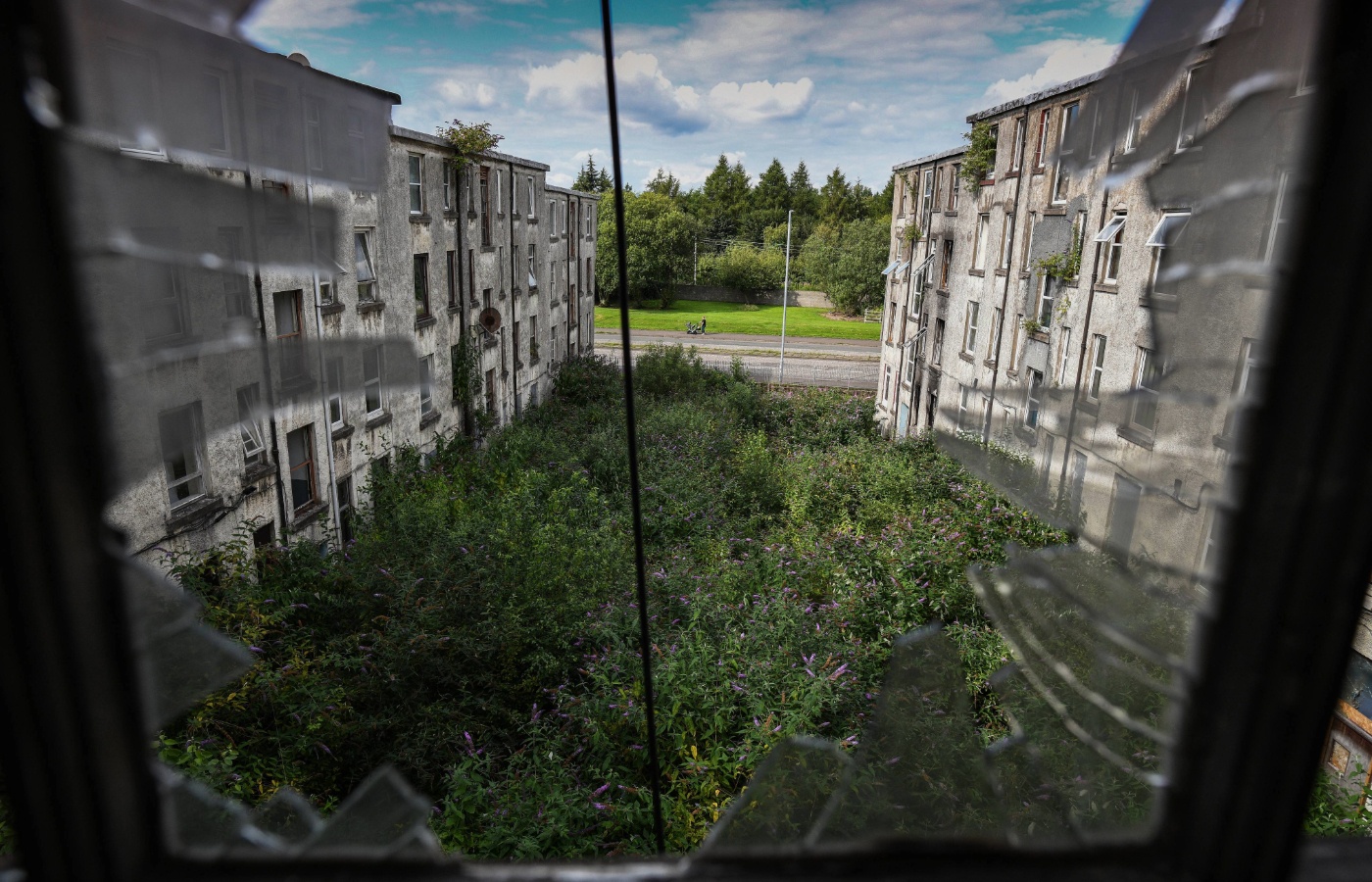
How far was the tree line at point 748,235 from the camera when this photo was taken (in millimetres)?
35906

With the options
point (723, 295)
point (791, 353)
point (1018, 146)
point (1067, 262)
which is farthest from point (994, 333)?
point (723, 295)

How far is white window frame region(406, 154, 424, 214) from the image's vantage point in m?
11.4

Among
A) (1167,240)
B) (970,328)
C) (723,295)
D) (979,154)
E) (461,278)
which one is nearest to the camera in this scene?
(1167,240)

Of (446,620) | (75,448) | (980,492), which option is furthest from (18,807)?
(980,492)

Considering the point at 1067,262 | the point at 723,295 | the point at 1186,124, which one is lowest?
the point at 723,295

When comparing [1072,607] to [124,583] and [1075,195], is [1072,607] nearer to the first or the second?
[124,583]

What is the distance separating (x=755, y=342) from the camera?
1391 inches

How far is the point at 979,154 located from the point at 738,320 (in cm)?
2594

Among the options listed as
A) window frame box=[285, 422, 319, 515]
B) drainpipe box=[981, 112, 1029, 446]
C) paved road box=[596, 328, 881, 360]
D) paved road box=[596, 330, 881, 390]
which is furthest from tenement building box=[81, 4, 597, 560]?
paved road box=[596, 328, 881, 360]

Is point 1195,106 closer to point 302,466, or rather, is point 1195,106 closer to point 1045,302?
point 302,466

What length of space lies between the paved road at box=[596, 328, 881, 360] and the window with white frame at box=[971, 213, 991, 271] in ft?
60.7

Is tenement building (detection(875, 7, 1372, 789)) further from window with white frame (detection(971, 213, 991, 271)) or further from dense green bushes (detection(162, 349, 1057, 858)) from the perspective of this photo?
window with white frame (detection(971, 213, 991, 271))

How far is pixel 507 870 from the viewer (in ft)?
1.88

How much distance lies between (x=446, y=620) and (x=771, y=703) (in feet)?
10.5
